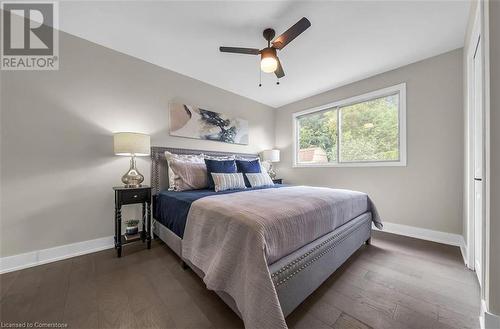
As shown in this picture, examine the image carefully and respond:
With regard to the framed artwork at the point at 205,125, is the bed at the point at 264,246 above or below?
below

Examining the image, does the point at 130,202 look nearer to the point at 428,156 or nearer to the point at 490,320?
the point at 490,320

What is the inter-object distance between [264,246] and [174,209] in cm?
131

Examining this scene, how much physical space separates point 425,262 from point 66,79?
4492mm

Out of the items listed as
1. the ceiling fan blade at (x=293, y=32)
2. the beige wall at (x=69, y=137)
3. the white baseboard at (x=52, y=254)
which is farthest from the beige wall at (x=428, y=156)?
the white baseboard at (x=52, y=254)

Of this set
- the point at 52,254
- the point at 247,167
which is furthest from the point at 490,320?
the point at 52,254

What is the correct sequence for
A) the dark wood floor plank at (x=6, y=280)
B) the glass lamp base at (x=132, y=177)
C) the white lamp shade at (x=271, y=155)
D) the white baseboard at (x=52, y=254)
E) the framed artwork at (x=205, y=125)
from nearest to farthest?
the dark wood floor plank at (x=6, y=280), the white baseboard at (x=52, y=254), the glass lamp base at (x=132, y=177), the framed artwork at (x=205, y=125), the white lamp shade at (x=271, y=155)

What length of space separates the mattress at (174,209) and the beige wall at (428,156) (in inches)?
107

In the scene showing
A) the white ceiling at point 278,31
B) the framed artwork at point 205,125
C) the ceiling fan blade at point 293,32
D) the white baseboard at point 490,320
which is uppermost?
the white ceiling at point 278,31

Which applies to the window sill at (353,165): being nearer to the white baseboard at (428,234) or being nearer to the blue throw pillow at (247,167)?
the white baseboard at (428,234)

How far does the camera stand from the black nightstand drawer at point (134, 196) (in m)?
2.15

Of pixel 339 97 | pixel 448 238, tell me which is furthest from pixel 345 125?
pixel 448 238

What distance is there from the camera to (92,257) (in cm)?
209

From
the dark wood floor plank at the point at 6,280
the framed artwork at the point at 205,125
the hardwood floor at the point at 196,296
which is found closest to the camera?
the hardwood floor at the point at 196,296

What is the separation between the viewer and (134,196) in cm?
223
